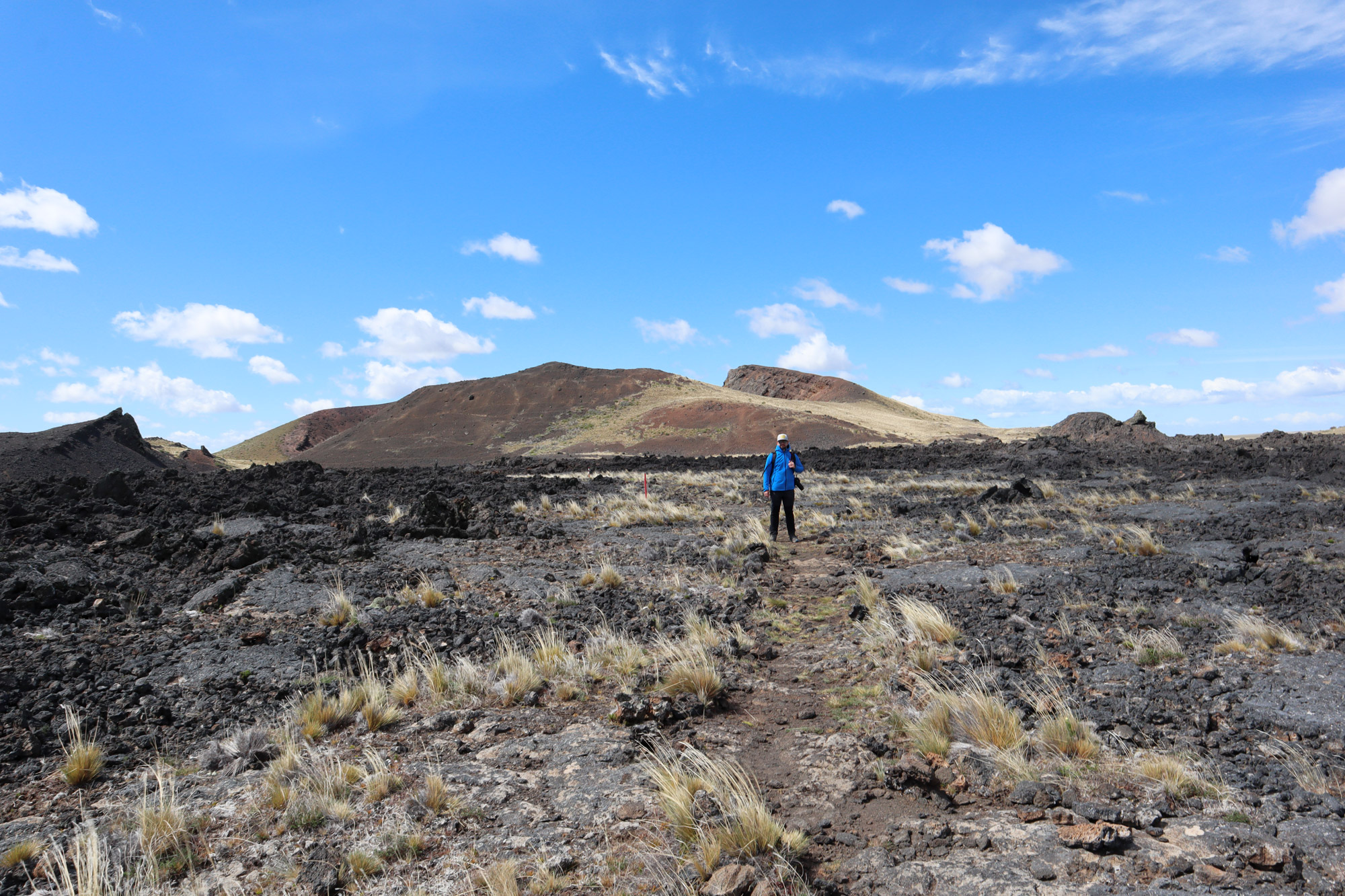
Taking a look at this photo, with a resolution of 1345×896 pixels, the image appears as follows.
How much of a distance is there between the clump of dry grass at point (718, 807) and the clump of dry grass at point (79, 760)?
3743 millimetres

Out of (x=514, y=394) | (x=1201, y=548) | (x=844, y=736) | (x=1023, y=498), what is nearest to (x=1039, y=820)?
(x=844, y=736)

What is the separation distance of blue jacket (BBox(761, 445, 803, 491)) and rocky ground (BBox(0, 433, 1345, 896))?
122 centimetres

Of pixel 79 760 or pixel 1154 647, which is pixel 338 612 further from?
pixel 1154 647

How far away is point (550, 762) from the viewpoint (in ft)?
15.6

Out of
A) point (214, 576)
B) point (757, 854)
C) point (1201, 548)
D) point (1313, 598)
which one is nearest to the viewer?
point (757, 854)

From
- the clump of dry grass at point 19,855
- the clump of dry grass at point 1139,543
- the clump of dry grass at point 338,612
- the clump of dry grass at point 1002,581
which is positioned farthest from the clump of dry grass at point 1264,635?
the clump of dry grass at point 338,612

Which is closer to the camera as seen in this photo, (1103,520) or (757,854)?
(757,854)

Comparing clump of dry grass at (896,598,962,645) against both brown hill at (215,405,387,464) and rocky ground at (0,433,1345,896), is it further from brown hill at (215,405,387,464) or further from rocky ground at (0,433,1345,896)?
brown hill at (215,405,387,464)

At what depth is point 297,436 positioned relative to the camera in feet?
301

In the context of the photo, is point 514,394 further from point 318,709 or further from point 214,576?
point 318,709

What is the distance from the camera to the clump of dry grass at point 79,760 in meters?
4.67

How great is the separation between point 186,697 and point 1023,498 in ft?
55.7

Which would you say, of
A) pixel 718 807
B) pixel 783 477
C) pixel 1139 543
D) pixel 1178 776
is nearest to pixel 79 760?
pixel 718 807

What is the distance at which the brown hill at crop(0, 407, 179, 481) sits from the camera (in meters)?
29.7
